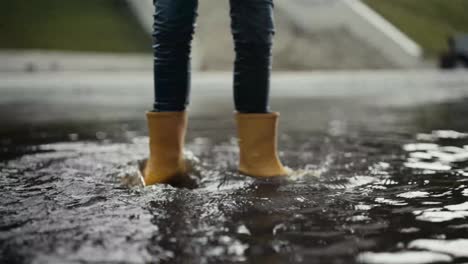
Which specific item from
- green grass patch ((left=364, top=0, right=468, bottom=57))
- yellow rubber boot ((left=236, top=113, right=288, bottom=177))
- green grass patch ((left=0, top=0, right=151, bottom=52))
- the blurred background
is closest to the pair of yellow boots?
yellow rubber boot ((left=236, top=113, right=288, bottom=177))

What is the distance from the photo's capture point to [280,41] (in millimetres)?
15305

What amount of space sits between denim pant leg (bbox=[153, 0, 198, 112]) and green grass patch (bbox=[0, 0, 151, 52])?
1106 cm

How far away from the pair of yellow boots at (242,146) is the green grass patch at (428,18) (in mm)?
15142

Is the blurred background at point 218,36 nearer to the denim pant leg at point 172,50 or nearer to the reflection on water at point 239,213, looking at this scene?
the denim pant leg at point 172,50

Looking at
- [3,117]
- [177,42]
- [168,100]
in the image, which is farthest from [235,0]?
[3,117]

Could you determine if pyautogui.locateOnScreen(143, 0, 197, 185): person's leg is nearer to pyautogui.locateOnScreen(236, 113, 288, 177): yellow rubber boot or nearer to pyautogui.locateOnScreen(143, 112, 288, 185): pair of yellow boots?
pyautogui.locateOnScreen(143, 112, 288, 185): pair of yellow boots

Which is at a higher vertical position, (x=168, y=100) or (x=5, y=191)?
(x=168, y=100)

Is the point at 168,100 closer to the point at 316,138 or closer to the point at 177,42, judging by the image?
the point at 177,42

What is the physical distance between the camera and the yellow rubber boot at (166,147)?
87.2 inches

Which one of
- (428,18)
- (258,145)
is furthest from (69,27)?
(258,145)

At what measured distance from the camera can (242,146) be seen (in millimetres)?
2283

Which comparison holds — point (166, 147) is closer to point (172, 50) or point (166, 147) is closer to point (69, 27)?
point (172, 50)

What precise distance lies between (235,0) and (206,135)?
58.9 inches

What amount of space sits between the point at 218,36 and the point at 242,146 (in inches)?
522
